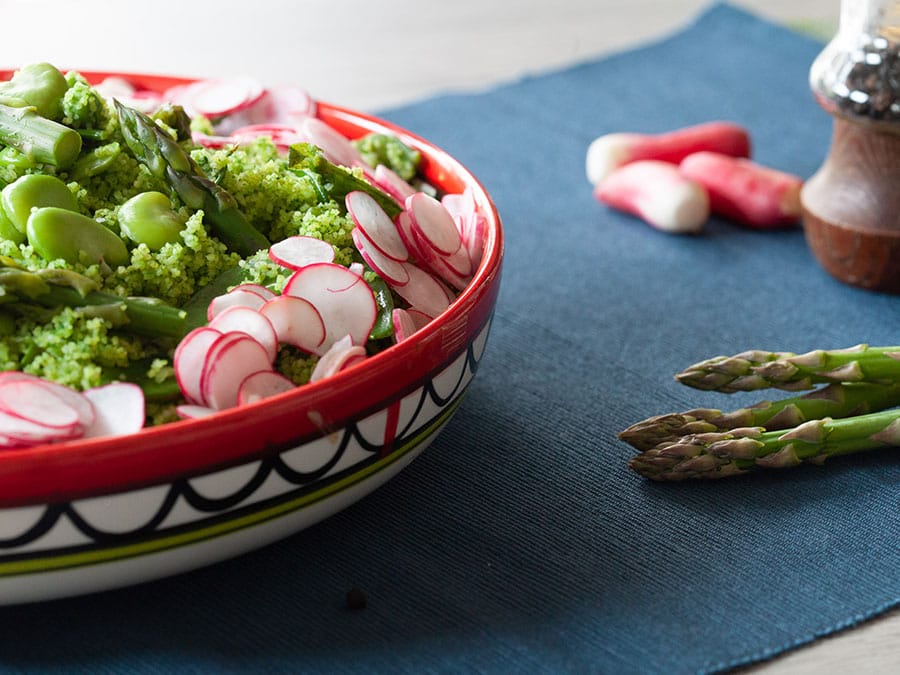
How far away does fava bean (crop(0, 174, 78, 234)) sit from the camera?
1328mm

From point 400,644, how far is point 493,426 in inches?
19.3

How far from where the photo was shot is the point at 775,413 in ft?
5.29

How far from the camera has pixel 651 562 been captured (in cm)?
138

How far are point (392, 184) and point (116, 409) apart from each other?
2.08 feet

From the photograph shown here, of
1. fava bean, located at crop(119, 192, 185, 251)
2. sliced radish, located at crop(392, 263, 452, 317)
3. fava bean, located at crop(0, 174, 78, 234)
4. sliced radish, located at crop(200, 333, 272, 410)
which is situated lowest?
sliced radish, located at crop(392, 263, 452, 317)

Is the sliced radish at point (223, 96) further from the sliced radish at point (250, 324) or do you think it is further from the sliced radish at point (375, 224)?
the sliced radish at point (250, 324)

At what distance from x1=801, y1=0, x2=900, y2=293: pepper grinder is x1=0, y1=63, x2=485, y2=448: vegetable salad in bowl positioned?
83cm

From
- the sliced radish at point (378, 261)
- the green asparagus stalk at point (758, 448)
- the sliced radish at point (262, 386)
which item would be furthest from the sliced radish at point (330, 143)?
the green asparagus stalk at point (758, 448)

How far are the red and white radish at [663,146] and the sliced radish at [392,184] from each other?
3.04ft

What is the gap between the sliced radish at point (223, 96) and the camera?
1.91 metres

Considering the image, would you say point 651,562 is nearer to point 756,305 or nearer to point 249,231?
point 249,231

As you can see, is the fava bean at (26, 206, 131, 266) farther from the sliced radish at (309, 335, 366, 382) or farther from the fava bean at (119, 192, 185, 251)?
the sliced radish at (309, 335, 366, 382)

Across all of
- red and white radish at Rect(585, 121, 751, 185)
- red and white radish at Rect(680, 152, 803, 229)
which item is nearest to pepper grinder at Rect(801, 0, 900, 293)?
red and white radish at Rect(680, 152, 803, 229)

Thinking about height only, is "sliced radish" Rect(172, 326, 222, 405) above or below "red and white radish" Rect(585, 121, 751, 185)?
above
